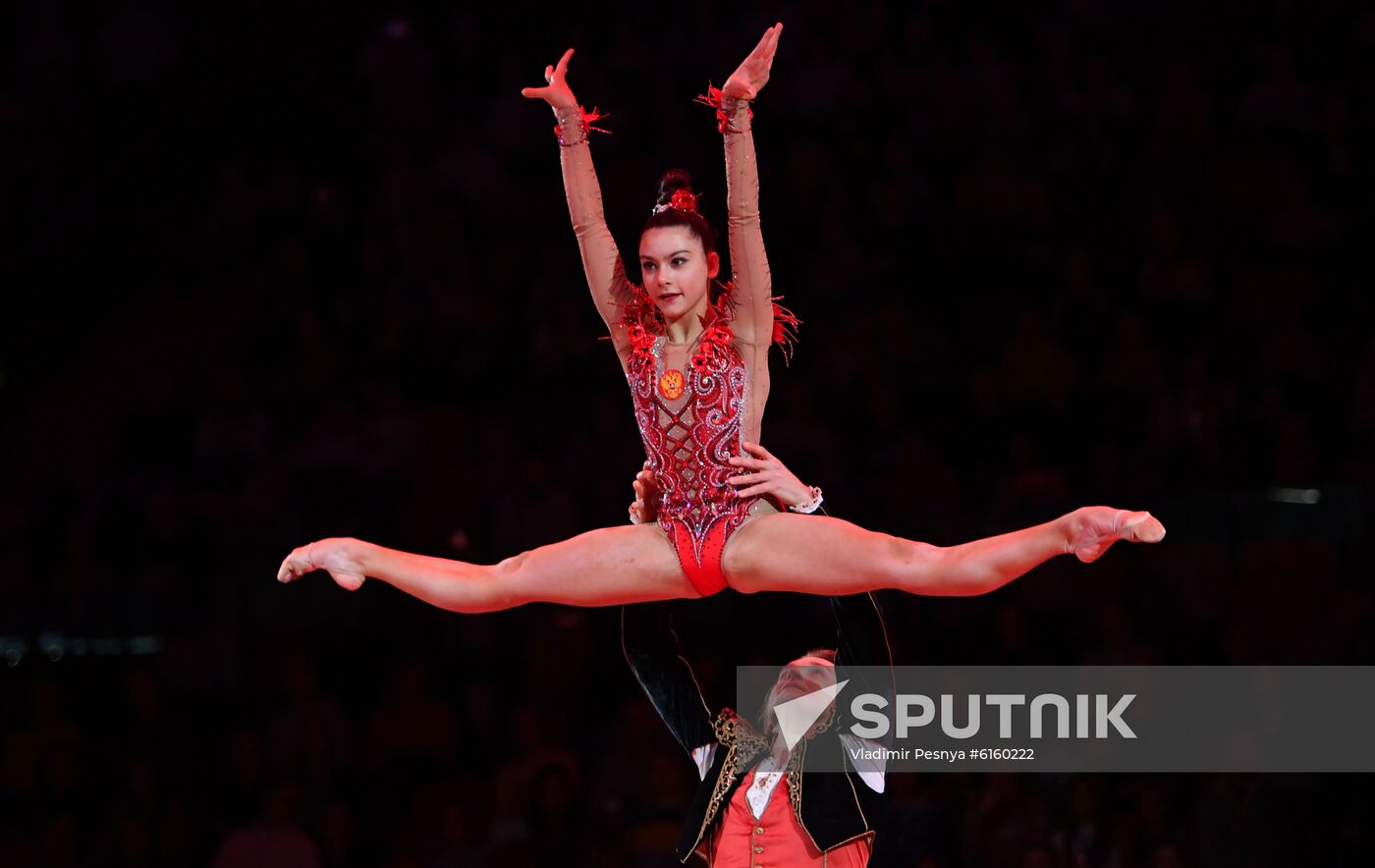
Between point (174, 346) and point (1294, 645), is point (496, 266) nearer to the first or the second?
point (174, 346)

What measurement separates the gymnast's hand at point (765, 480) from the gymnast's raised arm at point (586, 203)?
15.9 inches

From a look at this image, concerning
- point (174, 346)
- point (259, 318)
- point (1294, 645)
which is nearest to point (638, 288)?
point (1294, 645)

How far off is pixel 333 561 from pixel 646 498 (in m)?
0.77

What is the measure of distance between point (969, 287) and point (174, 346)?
141 inches

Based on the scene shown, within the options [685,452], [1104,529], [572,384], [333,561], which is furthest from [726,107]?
[572,384]

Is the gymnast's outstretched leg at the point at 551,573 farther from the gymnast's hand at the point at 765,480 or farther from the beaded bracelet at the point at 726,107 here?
the beaded bracelet at the point at 726,107

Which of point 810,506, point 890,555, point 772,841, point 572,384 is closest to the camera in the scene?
A: point 890,555

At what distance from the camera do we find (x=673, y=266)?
408 cm

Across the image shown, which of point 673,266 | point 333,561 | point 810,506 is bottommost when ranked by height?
point 333,561

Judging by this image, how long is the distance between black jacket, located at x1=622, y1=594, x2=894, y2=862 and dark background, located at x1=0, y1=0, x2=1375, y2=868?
4.19 feet

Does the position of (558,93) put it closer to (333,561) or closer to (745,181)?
(745,181)

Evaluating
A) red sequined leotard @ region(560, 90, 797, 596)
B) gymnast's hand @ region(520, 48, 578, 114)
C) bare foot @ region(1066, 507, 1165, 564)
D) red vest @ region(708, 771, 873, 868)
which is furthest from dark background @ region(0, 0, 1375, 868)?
gymnast's hand @ region(520, 48, 578, 114)

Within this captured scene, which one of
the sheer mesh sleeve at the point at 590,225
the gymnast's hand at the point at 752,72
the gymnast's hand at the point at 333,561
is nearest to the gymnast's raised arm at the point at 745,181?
the gymnast's hand at the point at 752,72

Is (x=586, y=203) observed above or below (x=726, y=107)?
below
